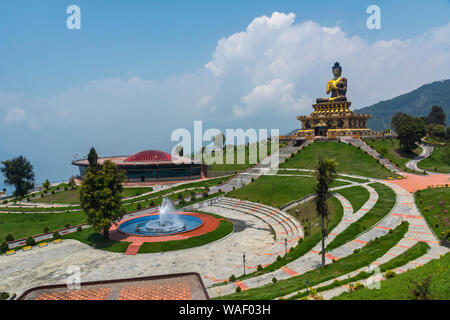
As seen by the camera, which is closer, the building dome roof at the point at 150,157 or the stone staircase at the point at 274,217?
the stone staircase at the point at 274,217

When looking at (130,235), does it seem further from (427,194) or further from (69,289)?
(427,194)

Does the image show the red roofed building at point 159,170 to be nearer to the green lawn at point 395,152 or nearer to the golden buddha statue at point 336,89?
the green lawn at point 395,152

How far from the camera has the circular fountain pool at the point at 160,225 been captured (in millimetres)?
37969

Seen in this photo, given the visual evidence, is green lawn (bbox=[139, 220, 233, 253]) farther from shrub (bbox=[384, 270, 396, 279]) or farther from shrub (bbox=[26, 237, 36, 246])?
shrub (bbox=[384, 270, 396, 279])

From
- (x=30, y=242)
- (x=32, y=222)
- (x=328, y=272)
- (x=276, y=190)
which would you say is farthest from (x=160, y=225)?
(x=328, y=272)

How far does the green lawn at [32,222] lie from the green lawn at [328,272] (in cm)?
3527

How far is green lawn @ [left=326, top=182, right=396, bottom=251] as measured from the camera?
1105 inches

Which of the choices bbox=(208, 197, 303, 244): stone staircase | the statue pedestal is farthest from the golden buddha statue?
bbox=(208, 197, 303, 244): stone staircase

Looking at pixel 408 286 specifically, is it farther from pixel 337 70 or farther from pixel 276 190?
pixel 337 70

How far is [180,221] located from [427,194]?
3489 cm

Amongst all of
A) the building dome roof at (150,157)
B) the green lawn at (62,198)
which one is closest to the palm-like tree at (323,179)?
the green lawn at (62,198)

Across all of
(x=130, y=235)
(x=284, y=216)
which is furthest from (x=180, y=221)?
(x=284, y=216)

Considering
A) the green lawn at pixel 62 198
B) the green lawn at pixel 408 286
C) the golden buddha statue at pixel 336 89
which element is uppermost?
the golden buddha statue at pixel 336 89

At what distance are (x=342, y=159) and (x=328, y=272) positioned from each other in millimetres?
51133
